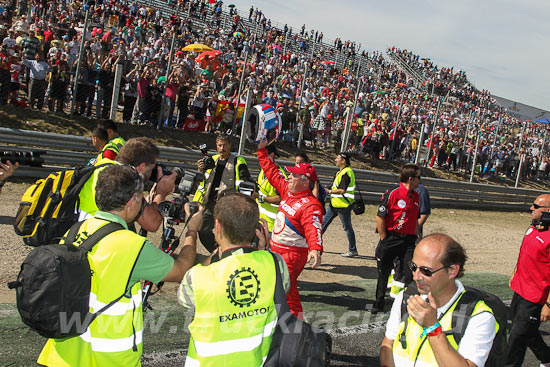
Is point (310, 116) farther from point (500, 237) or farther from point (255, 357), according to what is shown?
point (255, 357)

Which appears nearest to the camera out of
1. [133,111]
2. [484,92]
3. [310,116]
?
[133,111]

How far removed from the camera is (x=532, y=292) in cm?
477

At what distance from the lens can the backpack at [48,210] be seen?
3426mm

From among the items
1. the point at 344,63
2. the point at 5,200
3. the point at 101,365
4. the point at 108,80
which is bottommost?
the point at 5,200

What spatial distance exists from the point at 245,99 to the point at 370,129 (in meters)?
6.56

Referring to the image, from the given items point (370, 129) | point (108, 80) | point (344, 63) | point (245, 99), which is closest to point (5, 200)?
point (108, 80)

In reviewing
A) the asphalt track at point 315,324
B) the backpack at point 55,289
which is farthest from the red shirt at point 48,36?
the backpack at point 55,289

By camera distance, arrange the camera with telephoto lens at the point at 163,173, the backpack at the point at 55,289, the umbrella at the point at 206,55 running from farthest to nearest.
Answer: the umbrella at the point at 206,55 → the camera with telephoto lens at the point at 163,173 → the backpack at the point at 55,289

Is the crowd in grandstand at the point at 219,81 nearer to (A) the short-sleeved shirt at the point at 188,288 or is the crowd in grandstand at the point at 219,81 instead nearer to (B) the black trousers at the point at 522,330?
(B) the black trousers at the point at 522,330

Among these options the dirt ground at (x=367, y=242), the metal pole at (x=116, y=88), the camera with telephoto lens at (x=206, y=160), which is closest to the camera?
the camera with telephoto lens at (x=206, y=160)

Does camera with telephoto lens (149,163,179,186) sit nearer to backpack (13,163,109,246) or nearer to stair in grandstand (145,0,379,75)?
backpack (13,163,109,246)

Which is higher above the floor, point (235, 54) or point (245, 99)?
point (235, 54)

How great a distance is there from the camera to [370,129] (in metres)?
19.6

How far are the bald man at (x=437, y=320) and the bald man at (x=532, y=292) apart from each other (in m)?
2.56
